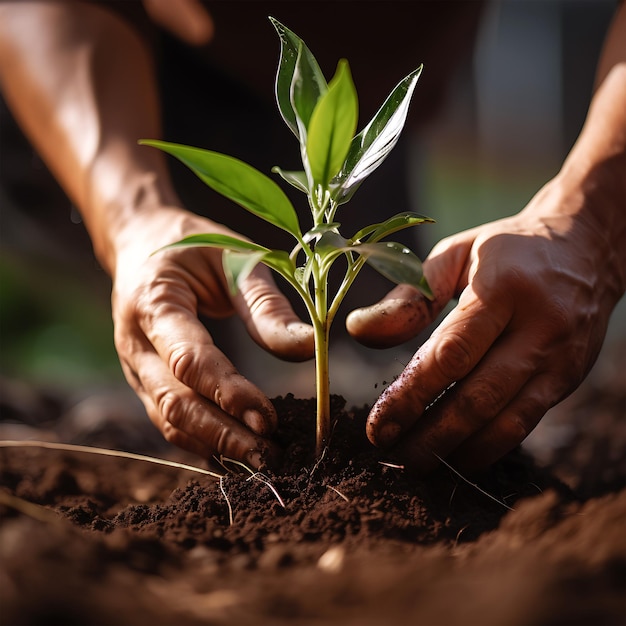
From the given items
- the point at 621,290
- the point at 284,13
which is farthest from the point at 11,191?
the point at 621,290

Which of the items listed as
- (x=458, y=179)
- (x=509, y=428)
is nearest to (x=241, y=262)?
(x=509, y=428)

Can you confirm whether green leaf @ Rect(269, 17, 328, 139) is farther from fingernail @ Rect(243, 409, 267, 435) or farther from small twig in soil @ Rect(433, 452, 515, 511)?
small twig in soil @ Rect(433, 452, 515, 511)

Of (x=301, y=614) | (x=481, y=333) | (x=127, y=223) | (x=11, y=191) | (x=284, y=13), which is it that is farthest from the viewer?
(x=11, y=191)

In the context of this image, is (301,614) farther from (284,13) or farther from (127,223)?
(284,13)

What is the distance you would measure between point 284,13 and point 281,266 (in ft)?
3.42

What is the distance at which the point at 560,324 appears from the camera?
0.86 metres

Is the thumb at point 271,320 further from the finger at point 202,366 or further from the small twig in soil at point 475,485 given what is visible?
the small twig in soil at point 475,485

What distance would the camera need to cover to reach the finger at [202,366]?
0.83m

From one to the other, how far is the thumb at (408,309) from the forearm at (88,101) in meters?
0.60

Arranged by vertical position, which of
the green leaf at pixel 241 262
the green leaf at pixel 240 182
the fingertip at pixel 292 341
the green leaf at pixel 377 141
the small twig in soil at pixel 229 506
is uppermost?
the green leaf at pixel 377 141

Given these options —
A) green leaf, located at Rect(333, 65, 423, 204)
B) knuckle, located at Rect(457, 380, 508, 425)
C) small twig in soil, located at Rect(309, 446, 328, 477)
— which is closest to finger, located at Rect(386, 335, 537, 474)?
knuckle, located at Rect(457, 380, 508, 425)

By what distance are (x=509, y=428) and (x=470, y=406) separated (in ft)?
0.25

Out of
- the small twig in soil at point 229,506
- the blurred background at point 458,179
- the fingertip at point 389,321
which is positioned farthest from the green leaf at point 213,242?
the blurred background at point 458,179

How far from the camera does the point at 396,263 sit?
1.98 ft
